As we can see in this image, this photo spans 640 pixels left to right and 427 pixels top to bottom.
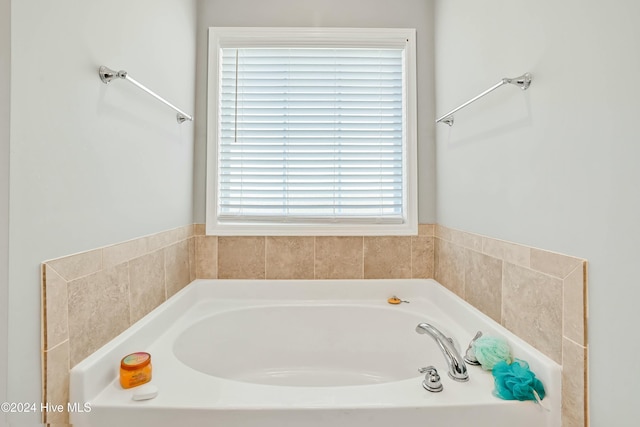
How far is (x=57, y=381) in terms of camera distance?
2.73ft

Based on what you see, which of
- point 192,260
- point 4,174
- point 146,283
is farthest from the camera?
point 192,260

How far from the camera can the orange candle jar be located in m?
0.96

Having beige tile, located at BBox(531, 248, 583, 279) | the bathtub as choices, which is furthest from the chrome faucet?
beige tile, located at BBox(531, 248, 583, 279)

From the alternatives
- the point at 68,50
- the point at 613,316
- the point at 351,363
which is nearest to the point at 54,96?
the point at 68,50

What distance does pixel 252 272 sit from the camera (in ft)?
6.06

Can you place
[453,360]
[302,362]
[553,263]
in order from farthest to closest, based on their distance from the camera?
[302,362]
[453,360]
[553,263]

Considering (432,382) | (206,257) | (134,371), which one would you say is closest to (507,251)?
(432,382)

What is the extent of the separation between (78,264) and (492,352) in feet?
4.35

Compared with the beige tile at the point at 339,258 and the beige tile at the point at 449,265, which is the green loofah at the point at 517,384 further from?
the beige tile at the point at 339,258

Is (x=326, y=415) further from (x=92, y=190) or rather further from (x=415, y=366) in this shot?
(x=92, y=190)

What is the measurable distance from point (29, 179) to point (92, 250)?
0.30m

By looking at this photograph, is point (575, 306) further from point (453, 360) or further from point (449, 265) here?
point (449, 265)

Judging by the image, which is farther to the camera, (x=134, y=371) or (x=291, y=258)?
(x=291, y=258)

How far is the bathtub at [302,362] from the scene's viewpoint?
89 cm
